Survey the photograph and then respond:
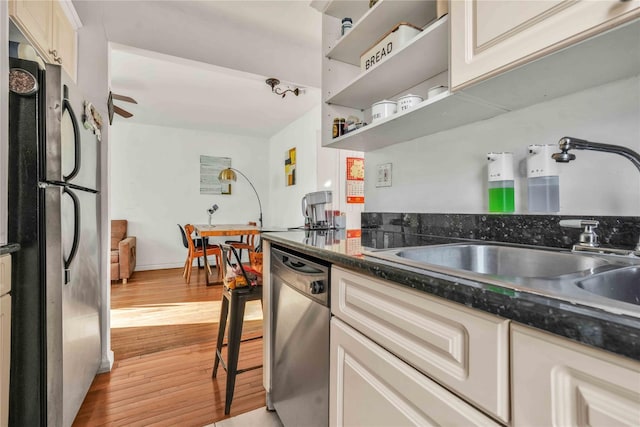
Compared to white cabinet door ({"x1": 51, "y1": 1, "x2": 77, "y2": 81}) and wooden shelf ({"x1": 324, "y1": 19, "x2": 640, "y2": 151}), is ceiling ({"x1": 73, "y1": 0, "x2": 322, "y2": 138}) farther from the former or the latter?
wooden shelf ({"x1": 324, "y1": 19, "x2": 640, "y2": 151})

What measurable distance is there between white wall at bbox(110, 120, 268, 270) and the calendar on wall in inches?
96.2

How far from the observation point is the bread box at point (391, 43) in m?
1.23

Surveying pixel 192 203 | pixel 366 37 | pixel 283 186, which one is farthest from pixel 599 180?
pixel 192 203

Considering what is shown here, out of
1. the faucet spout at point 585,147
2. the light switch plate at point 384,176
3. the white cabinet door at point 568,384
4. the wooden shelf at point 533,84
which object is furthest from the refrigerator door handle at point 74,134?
the faucet spout at point 585,147

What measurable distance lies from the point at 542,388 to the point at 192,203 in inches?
219

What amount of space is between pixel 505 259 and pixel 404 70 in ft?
2.98

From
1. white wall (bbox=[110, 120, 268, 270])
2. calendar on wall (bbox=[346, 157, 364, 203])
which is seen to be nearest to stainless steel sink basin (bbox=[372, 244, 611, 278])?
calendar on wall (bbox=[346, 157, 364, 203])

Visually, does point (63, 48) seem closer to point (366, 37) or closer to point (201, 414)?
point (366, 37)

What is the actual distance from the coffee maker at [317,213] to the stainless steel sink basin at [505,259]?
96 cm

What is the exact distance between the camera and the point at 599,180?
885 mm

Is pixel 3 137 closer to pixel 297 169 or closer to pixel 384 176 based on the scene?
pixel 384 176

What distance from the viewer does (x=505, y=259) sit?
101 centimetres

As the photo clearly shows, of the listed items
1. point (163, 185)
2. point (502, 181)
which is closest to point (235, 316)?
point (502, 181)

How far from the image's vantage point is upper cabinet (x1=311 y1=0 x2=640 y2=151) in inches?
25.8
